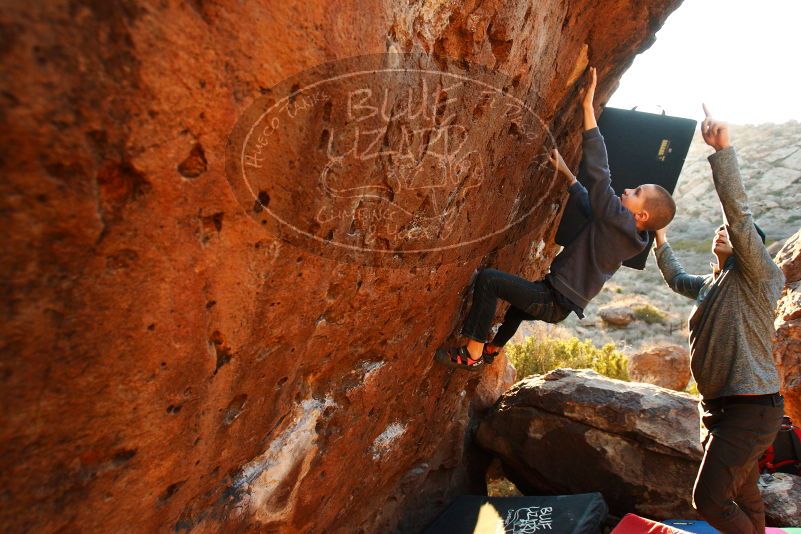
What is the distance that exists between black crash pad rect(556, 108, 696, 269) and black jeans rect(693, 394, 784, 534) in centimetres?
187

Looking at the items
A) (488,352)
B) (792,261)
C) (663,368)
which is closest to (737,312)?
(488,352)

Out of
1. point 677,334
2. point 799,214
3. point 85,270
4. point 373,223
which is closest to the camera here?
point 85,270

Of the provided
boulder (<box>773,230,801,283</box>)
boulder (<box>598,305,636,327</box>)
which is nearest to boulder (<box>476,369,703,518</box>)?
boulder (<box>773,230,801,283</box>)

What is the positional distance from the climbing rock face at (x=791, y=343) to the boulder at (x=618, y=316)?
45.8 ft

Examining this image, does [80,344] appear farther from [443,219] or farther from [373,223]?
[443,219]

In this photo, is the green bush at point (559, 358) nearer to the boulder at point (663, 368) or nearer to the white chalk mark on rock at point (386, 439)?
the boulder at point (663, 368)

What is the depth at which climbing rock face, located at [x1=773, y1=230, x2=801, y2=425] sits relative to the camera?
481 cm

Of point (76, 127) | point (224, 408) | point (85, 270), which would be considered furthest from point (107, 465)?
point (76, 127)

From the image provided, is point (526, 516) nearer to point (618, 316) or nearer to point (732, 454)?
point (732, 454)

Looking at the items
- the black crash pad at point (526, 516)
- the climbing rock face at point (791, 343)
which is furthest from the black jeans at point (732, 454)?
the climbing rock face at point (791, 343)

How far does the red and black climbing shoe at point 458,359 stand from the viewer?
3.76 m

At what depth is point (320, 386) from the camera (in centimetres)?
284

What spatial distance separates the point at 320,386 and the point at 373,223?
956mm

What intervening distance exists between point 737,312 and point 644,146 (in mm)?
2135
